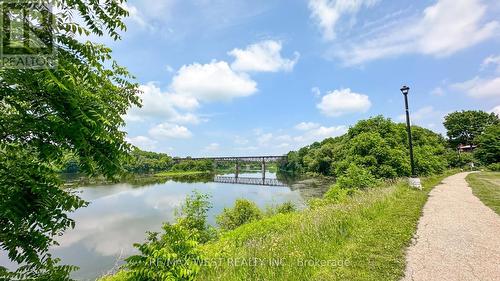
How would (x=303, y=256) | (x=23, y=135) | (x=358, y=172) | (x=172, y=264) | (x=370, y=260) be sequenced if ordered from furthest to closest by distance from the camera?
(x=358, y=172)
(x=303, y=256)
(x=370, y=260)
(x=172, y=264)
(x=23, y=135)

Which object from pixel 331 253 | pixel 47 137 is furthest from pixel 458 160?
pixel 47 137

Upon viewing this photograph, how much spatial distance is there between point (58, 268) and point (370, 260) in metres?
5.61

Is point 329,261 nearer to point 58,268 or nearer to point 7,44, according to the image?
point 58,268

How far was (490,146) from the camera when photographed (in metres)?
50.2

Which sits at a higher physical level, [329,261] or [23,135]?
[23,135]

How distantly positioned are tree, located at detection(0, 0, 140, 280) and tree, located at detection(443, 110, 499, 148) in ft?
297

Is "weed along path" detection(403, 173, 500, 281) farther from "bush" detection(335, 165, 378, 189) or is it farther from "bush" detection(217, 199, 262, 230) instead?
"bush" detection(217, 199, 262, 230)

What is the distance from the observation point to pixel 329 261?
5785mm

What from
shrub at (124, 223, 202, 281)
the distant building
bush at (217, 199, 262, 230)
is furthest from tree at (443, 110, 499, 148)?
shrub at (124, 223, 202, 281)

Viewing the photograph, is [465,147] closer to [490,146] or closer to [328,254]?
[490,146]

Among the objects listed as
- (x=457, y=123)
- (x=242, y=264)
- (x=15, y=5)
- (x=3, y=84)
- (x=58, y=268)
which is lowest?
(x=242, y=264)

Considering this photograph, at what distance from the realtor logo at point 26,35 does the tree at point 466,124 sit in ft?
298

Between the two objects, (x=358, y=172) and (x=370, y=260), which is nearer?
(x=370, y=260)

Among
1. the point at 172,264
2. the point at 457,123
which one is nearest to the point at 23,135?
the point at 172,264
